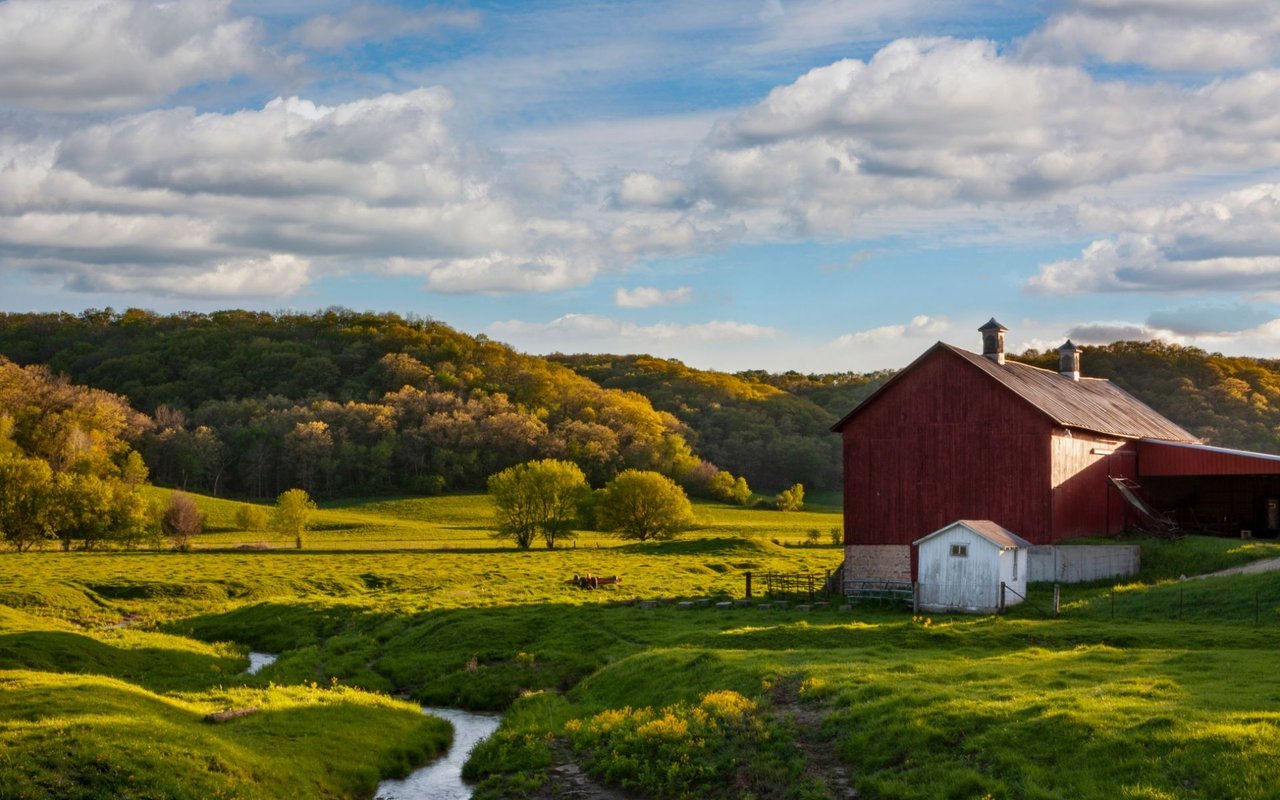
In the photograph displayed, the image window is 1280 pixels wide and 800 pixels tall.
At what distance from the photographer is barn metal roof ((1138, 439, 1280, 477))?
162 feet

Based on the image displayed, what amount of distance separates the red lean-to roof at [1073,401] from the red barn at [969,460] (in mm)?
113

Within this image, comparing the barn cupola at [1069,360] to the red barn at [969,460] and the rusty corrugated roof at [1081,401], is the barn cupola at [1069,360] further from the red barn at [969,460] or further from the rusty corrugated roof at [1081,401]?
the red barn at [969,460]

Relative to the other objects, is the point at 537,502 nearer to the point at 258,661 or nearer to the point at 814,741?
the point at 258,661

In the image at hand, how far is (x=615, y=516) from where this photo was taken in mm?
88375

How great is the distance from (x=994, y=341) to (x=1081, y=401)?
516cm

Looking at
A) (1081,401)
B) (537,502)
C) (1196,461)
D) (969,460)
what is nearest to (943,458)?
(969,460)

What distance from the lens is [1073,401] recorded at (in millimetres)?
53281

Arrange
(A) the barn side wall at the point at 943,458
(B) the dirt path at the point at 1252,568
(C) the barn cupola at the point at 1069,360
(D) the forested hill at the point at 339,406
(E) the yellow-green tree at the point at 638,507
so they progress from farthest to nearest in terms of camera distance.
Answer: (D) the forested hill at the point at 339,406 < (E) the yellow-green tree at the point at 638,507 < (C) the barn cupola at the point at 1069,360 < (A) the barn side wall at the point at 943,458 < (B) the dirt path at the point at 1252,568

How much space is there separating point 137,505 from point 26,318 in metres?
142

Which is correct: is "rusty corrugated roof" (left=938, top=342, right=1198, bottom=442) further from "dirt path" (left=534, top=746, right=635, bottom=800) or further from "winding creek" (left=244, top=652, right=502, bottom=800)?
"dirt path" (left=534, top=746, right=635, bottom=800)

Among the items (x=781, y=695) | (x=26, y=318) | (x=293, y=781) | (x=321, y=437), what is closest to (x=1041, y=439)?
(x=781, y=695)

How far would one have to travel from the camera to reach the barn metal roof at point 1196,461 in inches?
1940

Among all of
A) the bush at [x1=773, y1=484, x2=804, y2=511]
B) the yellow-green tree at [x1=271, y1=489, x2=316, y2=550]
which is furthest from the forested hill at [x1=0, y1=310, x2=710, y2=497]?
the yellow-green tree at [x1=271, y1=489, x2=316, y2=550]

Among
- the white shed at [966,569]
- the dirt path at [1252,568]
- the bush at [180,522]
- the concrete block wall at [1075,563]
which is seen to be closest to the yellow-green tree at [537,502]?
the bush at [180,522]
